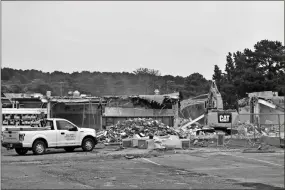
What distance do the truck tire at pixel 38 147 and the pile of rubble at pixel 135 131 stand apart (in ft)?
27.3

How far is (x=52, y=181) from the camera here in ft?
39.7

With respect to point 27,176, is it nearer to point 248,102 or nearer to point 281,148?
point 281,148

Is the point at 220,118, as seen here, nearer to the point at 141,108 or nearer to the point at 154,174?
the point at 141,108

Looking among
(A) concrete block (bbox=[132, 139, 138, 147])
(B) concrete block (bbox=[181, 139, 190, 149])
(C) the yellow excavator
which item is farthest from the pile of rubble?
(C) the yellow excavator

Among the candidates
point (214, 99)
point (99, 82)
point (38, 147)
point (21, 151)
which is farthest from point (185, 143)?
point (99, 82)

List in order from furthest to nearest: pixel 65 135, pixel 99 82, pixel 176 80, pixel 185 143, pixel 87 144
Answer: pixel 176 80 → pixel 99 82 → pixel 185 143 → pixel 87 144 → pixel 65 135

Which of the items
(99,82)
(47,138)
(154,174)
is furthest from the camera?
(99,82)

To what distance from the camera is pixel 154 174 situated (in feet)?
45.5

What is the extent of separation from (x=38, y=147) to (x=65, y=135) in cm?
175

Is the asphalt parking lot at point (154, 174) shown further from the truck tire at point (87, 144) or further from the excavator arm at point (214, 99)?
the excavator arm at point (214, 99)

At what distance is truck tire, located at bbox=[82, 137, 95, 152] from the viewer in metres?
24.3

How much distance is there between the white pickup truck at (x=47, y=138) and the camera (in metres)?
22.0

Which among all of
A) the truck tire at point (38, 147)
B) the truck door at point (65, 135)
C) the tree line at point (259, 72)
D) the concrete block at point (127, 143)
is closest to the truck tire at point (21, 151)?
the truck tire at point (38, 147)

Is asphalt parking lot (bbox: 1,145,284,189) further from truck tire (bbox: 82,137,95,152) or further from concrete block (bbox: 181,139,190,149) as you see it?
concrete block (bbox: 181,139,190,149)
